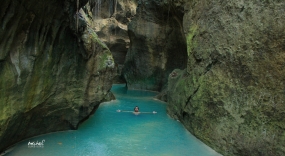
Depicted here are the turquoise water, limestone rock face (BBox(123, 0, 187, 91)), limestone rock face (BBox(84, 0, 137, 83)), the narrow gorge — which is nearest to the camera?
the narrow gorge

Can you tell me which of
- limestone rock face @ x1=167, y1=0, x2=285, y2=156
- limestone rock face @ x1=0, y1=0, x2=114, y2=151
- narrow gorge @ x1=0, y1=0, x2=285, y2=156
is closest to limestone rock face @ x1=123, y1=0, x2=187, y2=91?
narrow gorge @ x1=0, y1=0, x2=285, y2=156

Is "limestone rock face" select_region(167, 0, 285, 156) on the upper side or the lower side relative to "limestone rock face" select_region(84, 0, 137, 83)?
lower

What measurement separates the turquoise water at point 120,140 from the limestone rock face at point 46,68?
66cm

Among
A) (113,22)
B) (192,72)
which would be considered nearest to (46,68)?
(192,72)

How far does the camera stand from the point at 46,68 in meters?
8.16

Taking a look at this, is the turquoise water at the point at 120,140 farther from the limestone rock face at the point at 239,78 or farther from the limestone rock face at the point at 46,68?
the limestone rock face at the point at 239,78

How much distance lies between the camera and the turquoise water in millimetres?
7999

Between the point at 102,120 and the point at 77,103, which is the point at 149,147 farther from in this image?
the point at 102,120

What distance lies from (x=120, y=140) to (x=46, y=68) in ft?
12.8

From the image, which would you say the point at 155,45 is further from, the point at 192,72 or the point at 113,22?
the point at 192,72

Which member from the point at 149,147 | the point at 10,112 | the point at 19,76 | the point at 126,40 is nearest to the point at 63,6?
the point at 19,76

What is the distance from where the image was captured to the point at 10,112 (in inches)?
268

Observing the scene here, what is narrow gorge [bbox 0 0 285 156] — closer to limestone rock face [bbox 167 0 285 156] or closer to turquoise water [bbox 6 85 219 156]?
limestone rock face [bbox 167 0 285 156]

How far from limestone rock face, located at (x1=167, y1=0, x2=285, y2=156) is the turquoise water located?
2.81 ft
